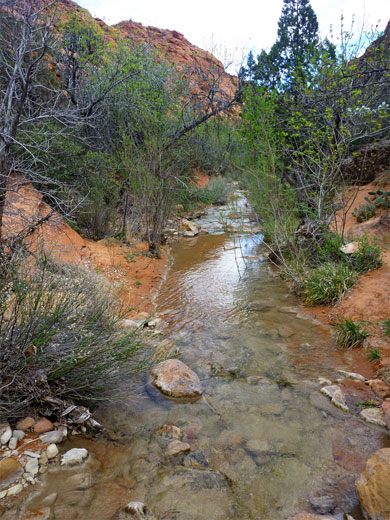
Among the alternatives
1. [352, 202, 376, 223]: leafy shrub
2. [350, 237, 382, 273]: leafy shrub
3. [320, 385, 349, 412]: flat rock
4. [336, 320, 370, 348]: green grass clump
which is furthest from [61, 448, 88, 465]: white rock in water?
[352, 202, 376, 223]: leafy shrub

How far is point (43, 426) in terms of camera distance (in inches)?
92.4

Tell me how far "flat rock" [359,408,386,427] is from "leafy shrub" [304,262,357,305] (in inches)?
98.4

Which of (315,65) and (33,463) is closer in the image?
(33,463)

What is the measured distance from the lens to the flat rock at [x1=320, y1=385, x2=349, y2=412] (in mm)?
3047

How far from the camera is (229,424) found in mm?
2861

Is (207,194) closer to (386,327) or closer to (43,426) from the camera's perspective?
(386,327)

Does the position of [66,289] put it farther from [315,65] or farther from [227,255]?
[227,255]

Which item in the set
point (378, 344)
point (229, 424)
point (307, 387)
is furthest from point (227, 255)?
point (229, 424)

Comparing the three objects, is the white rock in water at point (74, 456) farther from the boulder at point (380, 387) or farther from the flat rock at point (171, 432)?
the boulder at point (380, 387)

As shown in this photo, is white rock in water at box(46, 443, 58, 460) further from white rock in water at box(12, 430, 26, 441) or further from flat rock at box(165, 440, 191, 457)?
flat rock at box(165, 440, 191, 457)

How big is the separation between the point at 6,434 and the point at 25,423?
0.49 ft

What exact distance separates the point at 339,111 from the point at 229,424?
5.53m

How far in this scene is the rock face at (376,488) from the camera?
1.88 metres

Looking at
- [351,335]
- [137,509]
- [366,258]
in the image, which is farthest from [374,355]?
[137,509]
